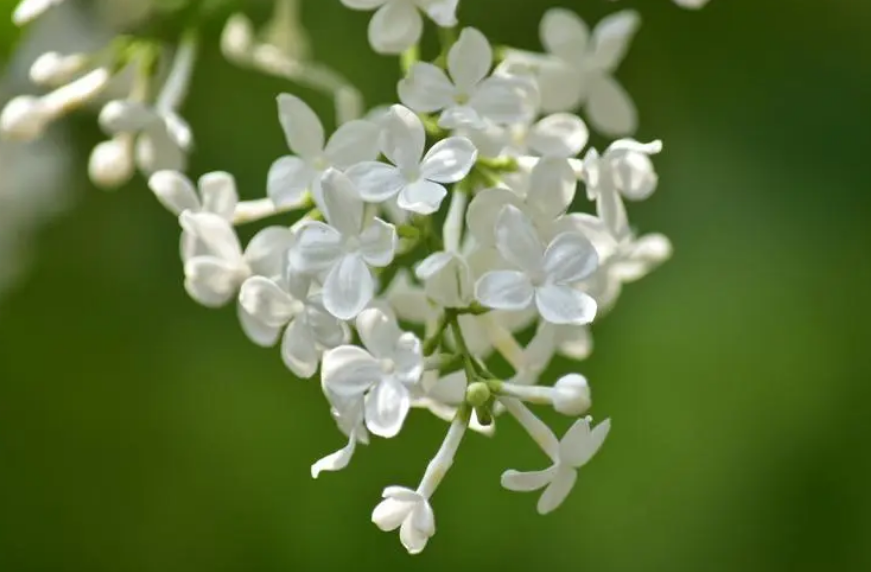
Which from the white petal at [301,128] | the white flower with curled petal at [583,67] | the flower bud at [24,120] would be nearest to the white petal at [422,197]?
the white petal at [301,128]

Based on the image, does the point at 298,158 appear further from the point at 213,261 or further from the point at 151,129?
the point at 151,129

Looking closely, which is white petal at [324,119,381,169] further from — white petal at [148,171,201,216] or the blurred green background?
the blurred green background

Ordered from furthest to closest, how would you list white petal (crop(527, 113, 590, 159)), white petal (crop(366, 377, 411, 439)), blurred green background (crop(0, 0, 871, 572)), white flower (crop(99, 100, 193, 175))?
blurred green background (crop(0, 0, 871, 572)) → white flower (crop(99, 100, 193, 175)) → white petal (crop(527, 113, 590, 159)) → white petal (crop(366, 377, 411, 439))

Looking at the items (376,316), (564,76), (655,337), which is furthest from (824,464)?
(376,316)

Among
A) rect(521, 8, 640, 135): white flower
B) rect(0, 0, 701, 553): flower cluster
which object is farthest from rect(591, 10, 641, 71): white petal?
rect(0, 0, 701, 553): flower cluster

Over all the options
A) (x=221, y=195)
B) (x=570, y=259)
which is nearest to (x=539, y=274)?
(x=570, y=259)

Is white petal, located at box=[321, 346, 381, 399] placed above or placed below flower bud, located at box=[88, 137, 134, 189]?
above

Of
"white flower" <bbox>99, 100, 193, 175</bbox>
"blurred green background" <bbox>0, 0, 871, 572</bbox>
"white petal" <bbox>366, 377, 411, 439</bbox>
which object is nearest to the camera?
"white petal" <bbox>366, 377, 411, 439</bbox>

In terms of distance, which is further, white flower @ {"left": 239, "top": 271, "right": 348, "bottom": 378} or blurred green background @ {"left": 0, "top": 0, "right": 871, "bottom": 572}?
blurred green background @ {"left": 0, "top": 0, "right": 871, "bottom": 572}
